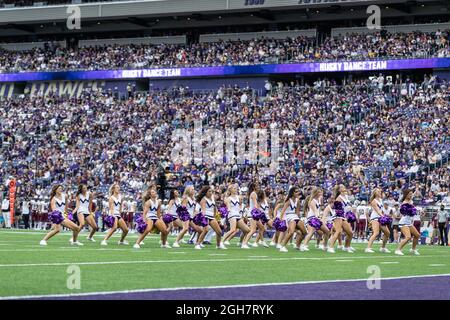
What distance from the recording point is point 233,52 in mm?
Result: 50781

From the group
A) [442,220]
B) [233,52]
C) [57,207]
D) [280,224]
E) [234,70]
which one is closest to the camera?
[57,207]

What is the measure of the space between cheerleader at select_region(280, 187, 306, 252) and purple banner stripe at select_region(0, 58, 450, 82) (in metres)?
22.9

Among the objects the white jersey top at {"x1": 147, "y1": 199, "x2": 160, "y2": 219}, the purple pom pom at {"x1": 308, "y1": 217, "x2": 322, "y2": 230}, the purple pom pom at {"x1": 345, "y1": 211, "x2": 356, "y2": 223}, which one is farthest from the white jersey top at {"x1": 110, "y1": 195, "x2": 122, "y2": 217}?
the purple pom pom at {"x1": 345, "y1": 211, "x2": 356, "y2": 223}

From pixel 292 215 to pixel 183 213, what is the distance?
9.36ft

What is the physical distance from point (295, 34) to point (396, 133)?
13.9 metres

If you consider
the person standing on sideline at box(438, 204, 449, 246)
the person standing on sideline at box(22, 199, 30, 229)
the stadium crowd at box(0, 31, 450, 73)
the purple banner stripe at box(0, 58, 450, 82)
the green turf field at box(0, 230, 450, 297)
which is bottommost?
the person standing on sideline at box(22, 199, 30, 229)

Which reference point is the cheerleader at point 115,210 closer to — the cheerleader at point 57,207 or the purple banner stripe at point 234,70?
the cheerleader at point 57,207

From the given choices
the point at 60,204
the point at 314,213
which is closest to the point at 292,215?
the point at 314,213

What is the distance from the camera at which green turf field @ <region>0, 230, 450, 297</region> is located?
12.1 metres

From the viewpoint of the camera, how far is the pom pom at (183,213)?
2278 centimetres

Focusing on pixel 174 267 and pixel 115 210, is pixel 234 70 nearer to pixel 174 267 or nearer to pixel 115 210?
pixel 115 210

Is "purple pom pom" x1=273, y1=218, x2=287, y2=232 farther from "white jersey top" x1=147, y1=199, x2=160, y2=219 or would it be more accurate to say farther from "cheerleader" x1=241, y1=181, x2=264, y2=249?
"white jersey top" x1=147, y1=199, x2=160, y2=219

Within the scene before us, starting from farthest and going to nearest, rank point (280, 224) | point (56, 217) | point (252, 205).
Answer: point (252, 205) < point (280, 224) < point (56, 217)
